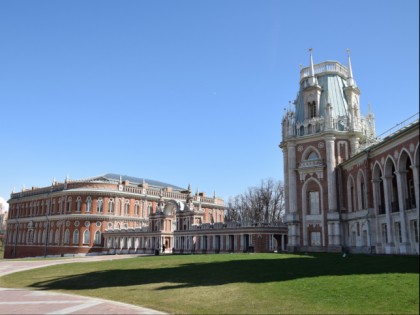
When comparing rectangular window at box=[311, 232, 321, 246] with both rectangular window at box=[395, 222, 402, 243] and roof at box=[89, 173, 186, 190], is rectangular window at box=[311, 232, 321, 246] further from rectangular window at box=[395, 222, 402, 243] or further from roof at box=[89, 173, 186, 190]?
roof at box=[89, 173, 186, 190]

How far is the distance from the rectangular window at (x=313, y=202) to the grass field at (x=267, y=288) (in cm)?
1894

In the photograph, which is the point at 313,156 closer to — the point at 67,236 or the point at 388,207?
the point at 388,207

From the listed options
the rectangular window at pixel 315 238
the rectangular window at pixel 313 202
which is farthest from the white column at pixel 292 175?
the rectangular window at pixel 315 238

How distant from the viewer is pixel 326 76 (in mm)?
48688

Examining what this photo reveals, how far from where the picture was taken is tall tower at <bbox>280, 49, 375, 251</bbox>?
4381cm

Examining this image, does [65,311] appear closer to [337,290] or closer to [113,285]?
[113,285]

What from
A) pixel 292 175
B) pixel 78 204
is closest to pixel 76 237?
pixel 78 204

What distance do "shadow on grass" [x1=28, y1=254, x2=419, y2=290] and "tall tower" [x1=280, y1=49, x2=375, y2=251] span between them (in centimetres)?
1803

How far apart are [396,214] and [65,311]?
974 inches

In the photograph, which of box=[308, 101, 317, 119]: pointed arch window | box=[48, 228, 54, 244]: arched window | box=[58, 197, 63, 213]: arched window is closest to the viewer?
box=[308, 101, 317, 119]: pointed arch window

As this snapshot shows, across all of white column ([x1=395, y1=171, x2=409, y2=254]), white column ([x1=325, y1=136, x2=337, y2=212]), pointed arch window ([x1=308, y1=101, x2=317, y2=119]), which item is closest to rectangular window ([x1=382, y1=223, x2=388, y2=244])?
white column ([x1=395, y1=171, x2=409, y2=254])

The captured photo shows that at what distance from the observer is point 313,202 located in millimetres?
45250

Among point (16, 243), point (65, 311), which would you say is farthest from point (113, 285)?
point (16, 243)

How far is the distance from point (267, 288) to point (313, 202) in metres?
27.6
